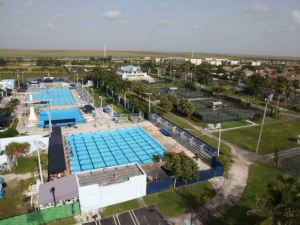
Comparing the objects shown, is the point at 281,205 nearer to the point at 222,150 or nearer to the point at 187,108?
the point at 222,150

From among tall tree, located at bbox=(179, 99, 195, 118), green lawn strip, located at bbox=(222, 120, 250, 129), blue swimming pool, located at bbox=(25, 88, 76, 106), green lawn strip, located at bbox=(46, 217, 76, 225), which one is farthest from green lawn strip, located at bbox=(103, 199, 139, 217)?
blue swimming pool, located at bbox=(25, 88, 76, 106)

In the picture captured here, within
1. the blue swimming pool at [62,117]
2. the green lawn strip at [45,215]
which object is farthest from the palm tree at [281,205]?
the blue swimming pool at [62,117]

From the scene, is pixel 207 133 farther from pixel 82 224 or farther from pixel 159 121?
pixel 82 224

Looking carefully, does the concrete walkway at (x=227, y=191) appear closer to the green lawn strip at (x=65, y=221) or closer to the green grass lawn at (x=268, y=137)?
the green grass lawn at (x=268, y=137)

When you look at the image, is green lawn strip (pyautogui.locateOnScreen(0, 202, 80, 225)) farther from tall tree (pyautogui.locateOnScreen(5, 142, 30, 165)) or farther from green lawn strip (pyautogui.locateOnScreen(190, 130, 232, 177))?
green lawn strip (pyautogui.locateOnScreen(190, 130, 232, 177))

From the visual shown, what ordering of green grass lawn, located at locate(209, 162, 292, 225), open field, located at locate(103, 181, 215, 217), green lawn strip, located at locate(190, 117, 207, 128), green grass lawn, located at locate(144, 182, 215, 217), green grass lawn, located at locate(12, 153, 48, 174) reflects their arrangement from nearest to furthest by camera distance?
green grass lawn, located at locate(209, 162, 292, 225) → open field, located at locate(103, 181, 215, 217) → green grass lawn, located at locate(144, 182, 215, 217) → green grass lawn, located at locate(12, 153, 48, 174) → green lawn strip, located at locate(190, 117, 207, 128)

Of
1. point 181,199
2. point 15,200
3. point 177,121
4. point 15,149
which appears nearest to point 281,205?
point 181,199
